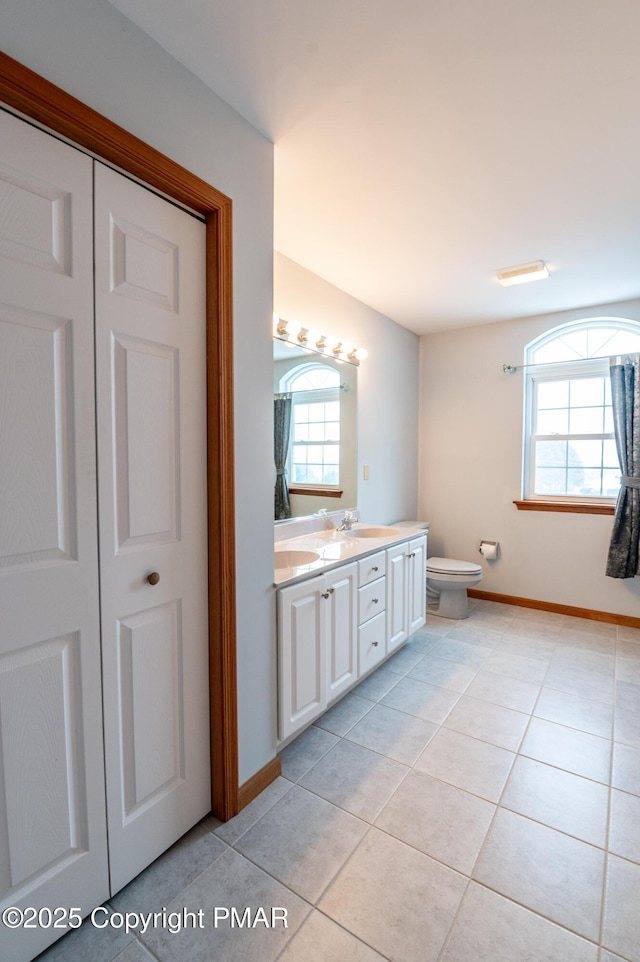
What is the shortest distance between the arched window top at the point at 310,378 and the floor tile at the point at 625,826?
2392 millimetres

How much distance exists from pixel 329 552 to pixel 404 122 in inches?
71.3

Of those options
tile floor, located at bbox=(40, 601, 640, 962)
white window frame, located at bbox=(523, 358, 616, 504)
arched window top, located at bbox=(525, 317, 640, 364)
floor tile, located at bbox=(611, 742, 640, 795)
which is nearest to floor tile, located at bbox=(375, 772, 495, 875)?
tile floor, located at bbox=(40, 601, 640, 962)

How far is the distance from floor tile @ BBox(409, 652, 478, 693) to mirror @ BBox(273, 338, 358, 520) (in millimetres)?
1134

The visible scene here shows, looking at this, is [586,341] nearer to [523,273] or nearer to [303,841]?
[523,273]

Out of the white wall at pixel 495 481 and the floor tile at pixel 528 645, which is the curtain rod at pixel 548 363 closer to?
the white wall at pixel 495 481

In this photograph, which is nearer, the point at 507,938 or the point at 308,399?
the point at 507,938

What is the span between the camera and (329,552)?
225cm

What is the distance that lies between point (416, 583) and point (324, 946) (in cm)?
191

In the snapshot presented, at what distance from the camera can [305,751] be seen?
1927 mm

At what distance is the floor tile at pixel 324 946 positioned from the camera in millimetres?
1114

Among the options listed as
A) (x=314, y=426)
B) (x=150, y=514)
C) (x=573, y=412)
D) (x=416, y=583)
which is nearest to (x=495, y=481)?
(x=573, y=412)

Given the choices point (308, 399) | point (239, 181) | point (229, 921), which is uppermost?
point (239, 181)

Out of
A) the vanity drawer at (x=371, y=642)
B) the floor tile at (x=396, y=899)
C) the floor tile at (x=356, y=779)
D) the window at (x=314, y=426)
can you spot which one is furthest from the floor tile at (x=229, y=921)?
the window at (x=314, y=426)

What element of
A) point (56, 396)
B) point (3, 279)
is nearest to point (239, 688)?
point (56, 396)
